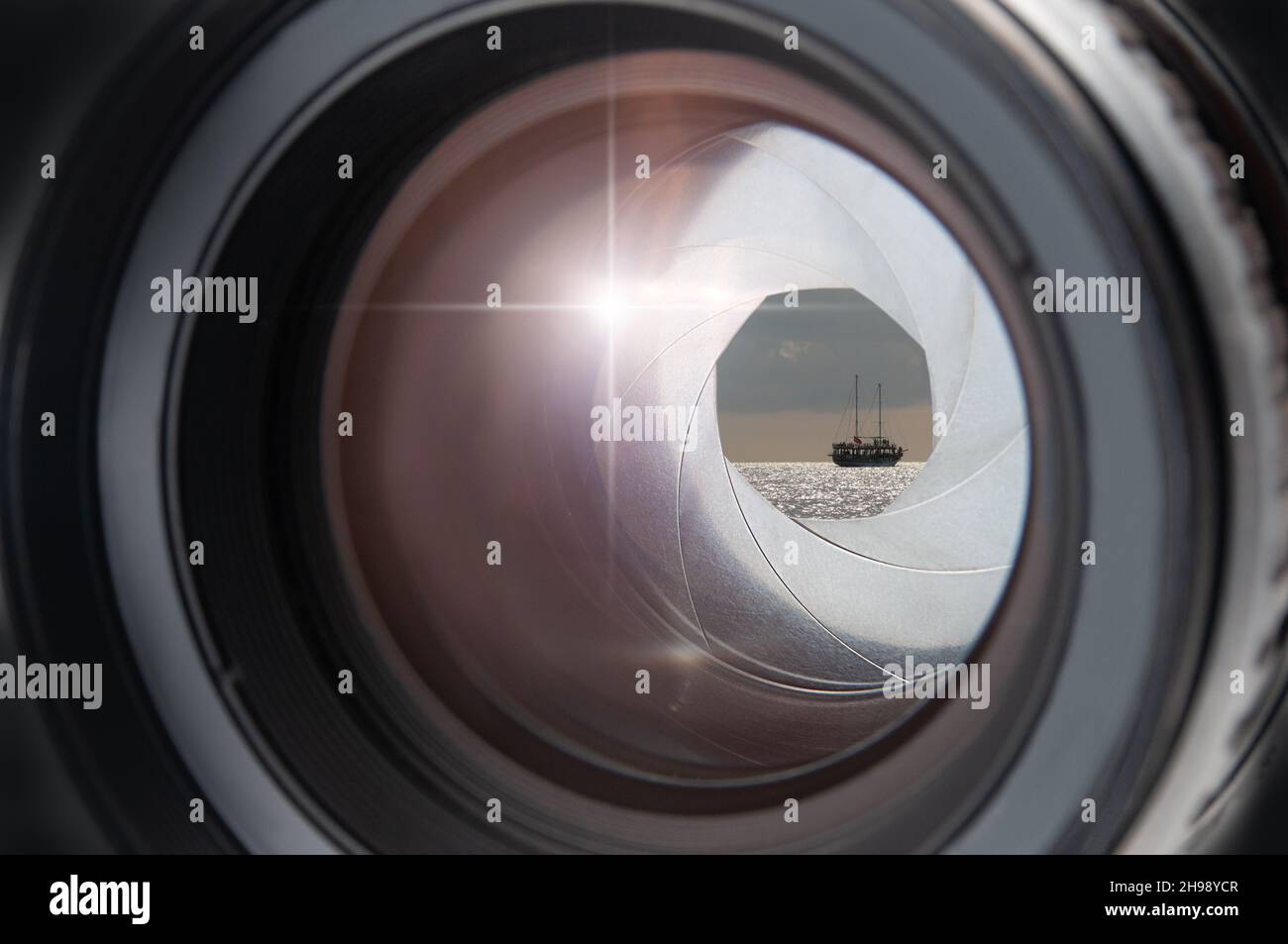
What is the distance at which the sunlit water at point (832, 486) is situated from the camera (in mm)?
3041

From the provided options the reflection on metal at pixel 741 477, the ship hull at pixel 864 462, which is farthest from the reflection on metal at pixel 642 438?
the ship hull at pixel 864 462

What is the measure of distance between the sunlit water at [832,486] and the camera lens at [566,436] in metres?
1.01

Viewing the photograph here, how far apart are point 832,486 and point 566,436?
175 centimetres

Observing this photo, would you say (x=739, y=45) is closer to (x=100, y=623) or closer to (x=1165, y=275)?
(x=1165, y=275)

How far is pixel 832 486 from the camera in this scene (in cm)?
340

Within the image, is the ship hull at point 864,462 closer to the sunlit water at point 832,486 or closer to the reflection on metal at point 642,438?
the sunlit water at point 832,486

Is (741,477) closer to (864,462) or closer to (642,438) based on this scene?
(642,438)

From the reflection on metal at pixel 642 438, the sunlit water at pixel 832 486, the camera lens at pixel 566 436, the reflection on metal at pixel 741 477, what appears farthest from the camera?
the sunlit water at pixel 832 486

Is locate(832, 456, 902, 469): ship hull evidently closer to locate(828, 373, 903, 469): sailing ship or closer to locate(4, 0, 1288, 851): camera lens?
locate(828, 373, 903, 469): sailing ship

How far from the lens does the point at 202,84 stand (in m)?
1.01

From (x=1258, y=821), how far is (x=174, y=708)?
912mm

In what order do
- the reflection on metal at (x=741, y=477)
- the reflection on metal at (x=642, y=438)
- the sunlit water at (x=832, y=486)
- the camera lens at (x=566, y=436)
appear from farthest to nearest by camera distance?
1. the sunlit water at (x=832, y=486)
2. the reflection on metal at (x=741, y=477)
3. the reflection on metal at (x=642, y=438)
4. the camera lens at (x=566, y=436)

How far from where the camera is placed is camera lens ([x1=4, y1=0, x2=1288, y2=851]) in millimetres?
719

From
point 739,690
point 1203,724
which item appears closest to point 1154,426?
point 1203,724
